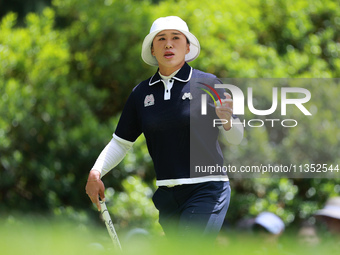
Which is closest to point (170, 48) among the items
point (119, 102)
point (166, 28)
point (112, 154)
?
point (166, 28)

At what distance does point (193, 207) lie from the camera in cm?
362

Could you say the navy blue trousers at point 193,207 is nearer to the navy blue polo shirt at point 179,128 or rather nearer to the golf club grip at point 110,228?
the navy blue polo shirt at point 179,128

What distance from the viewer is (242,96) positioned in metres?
7.18

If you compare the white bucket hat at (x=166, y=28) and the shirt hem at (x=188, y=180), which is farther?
the white bucket hat at (x=166, y=28)

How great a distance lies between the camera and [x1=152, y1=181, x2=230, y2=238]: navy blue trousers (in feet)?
11.8

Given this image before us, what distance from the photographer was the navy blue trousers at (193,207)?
11.8ft

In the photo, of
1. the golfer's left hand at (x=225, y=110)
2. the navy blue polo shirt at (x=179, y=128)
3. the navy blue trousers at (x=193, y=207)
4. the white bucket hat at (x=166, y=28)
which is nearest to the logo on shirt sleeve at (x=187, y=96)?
the navy blue polo shirt at (x=179, y=128)

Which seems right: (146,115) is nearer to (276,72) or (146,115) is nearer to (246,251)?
(246,251)

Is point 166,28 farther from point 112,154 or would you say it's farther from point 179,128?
point 112,154

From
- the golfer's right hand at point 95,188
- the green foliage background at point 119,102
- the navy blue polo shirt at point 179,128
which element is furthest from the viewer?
the green foliage background at point 119,102

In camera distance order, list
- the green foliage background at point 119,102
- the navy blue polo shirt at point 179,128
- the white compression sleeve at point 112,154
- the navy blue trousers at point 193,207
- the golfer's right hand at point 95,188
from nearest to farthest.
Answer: the navy blue trousers at point 193,207 → the navy blue polo shirt at point 179,128 → the golfer's right hand at point 95,188 → the white compression sleeve at point 112,154 → the green foliage background at point 119,102

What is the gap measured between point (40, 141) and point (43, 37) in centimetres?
136

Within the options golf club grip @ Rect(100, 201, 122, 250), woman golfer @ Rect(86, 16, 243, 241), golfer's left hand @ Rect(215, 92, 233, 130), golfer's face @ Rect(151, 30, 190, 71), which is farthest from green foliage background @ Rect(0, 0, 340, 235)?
golfer's left hand @ Rect(215, 92, 233, 130)

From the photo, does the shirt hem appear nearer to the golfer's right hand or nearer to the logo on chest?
the golfer's right hand
